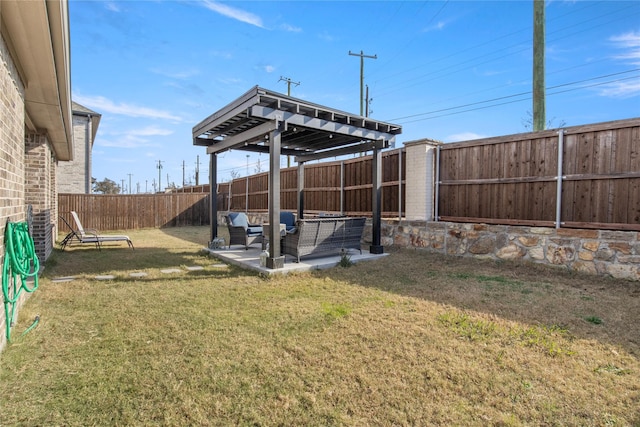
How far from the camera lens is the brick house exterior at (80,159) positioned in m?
14.6

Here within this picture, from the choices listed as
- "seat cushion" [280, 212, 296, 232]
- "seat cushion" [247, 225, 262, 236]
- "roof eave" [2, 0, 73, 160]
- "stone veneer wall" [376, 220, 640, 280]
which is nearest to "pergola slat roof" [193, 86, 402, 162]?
"seat cushion" [280, 212, 296, 232]

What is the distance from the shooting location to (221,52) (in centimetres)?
1073

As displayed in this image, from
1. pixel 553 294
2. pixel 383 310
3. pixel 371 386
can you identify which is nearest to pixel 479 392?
pixel 371 386

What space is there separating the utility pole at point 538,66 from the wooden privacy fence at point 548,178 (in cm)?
122

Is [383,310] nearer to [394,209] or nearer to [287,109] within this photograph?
[287,109]

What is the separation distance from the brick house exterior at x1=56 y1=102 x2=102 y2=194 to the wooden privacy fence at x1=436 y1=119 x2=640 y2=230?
15003 millimetres

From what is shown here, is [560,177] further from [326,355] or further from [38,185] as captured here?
[38,185]

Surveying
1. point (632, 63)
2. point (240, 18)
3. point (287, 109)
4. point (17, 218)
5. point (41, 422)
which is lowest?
point (41, 422)

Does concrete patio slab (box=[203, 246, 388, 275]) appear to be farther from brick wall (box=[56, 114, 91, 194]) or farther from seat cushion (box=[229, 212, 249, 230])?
brick wall (box=[56, 114, 91, 194])

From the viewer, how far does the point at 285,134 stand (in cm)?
709

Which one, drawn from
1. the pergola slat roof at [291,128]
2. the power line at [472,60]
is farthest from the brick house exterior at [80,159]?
the power line at [472,60]

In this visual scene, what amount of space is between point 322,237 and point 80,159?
14.5 meters

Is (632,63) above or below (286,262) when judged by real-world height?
above

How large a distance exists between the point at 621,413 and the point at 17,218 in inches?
193
